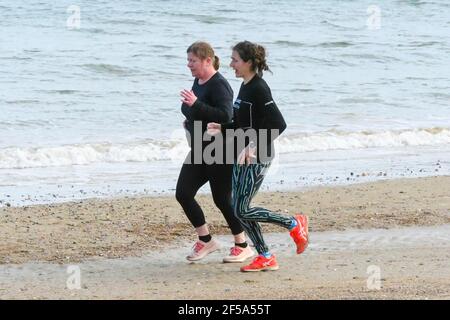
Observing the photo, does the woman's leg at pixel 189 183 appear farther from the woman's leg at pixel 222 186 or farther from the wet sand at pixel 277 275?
the wet sand at pixel 277 275

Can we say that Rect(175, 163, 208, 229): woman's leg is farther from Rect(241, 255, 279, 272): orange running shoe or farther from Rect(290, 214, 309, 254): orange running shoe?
Rect(290, 214, 309, 254): orange running shoe

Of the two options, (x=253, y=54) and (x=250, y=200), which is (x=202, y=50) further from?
(x=250, y=200)

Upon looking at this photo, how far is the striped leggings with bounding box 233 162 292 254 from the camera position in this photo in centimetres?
699

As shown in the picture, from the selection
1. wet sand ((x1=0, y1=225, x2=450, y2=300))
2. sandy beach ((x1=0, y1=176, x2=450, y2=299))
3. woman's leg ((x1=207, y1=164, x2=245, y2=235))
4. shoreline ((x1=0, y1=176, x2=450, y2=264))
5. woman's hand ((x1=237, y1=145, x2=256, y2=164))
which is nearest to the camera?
wet sand ((x1=0, y1=225, x2=450, y2=300))

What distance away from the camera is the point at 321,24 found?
103ft

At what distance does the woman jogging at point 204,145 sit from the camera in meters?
6.99

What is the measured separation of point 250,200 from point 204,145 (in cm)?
50

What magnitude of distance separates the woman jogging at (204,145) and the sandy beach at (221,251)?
7.5 inches

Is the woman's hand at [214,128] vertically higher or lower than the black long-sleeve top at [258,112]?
lower

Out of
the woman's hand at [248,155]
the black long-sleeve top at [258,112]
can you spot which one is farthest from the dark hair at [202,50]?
the woman's hand at [248,155]

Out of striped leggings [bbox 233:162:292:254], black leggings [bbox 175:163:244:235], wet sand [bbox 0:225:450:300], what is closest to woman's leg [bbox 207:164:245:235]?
black leggings [bbox 175:163:244:235]
